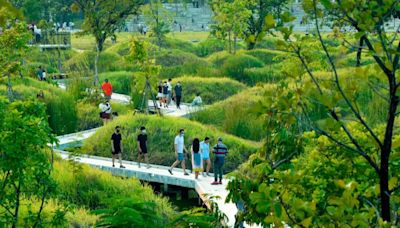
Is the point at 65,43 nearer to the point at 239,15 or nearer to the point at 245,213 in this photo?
the point at 239,15

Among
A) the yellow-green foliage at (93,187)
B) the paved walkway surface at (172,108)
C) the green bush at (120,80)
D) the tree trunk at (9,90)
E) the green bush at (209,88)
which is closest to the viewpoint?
the yellow-green foliage at (93,187)

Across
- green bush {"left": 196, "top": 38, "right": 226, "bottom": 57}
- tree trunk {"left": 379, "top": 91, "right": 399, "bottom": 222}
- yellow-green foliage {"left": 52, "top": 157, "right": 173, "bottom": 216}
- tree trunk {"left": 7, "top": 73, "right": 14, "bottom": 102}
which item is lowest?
green bush {"left": 196, "top": 38, "right": 226, "bottom": 57}

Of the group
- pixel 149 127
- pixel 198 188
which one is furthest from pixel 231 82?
pixel 198 188

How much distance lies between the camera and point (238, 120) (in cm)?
2239

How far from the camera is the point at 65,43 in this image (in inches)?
1786

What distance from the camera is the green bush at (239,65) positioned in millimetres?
34150

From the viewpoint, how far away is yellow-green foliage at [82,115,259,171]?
19781mm

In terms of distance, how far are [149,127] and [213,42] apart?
24282 millimetres

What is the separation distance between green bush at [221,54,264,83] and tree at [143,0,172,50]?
782 centimetres

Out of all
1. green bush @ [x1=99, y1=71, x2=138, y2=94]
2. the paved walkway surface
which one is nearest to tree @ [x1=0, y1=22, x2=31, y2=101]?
the paved walkway surface

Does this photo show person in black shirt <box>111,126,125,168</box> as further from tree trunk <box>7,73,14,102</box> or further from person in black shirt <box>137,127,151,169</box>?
tree trunk <box>7,73,14,102</box>

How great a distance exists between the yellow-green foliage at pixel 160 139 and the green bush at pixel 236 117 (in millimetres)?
1009

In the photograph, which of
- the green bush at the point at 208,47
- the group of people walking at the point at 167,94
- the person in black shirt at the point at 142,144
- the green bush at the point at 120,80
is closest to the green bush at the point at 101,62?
the green bush at the point at 120,80

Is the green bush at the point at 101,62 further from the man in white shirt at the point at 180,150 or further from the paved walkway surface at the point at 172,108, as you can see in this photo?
the man in white shirt at the point at 180,150
